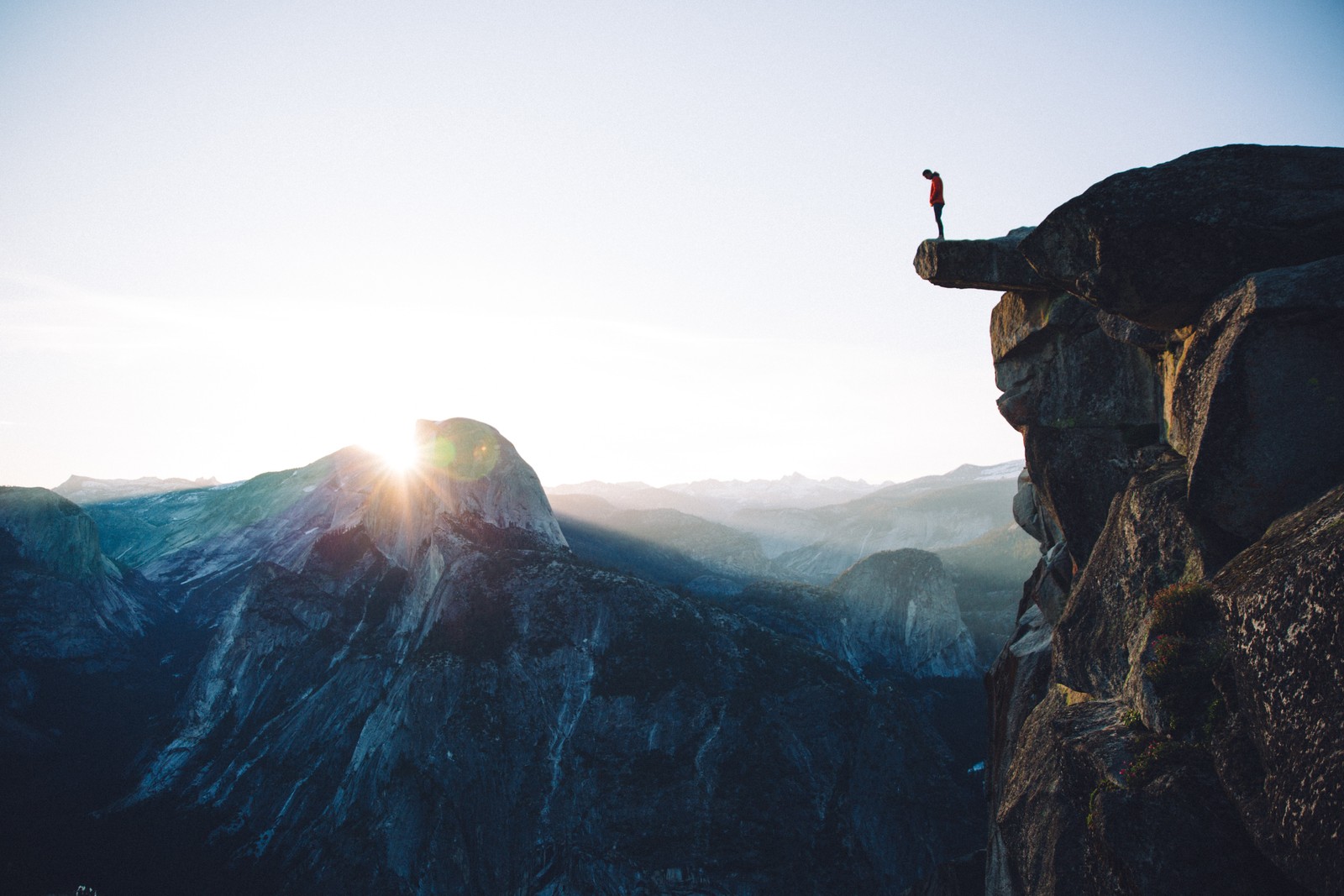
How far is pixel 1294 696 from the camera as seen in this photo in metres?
10.3

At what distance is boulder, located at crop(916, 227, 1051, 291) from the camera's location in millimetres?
23672

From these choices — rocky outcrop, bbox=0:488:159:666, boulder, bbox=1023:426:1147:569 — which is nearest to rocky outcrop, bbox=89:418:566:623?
rocky outcrop, bbox=0:488:159:666

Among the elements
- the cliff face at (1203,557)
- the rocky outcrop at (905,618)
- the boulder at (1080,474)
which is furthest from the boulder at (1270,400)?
the rocky outcrop at (905,618)

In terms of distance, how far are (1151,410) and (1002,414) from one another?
7089 mm

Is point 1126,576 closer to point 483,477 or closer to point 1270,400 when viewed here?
→ point 1270,400

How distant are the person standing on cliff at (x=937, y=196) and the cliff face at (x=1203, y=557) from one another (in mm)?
6381

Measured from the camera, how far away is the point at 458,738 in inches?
2325

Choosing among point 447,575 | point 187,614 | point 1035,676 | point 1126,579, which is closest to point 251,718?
point 447,575

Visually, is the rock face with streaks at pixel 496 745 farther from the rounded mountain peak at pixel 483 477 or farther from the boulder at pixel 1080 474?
the boulder at pixel 1080 474

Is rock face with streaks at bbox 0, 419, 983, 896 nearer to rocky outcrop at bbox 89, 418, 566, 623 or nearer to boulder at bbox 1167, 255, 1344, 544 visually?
rocky outcrop at bbox 89, 418, 566, 623

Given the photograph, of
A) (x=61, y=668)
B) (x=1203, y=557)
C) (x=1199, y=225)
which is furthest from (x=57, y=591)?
(x=1199, y=225)

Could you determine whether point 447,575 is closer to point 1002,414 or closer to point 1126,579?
point 1002,414

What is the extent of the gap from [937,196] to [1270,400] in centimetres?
1434

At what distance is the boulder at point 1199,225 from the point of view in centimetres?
1466
